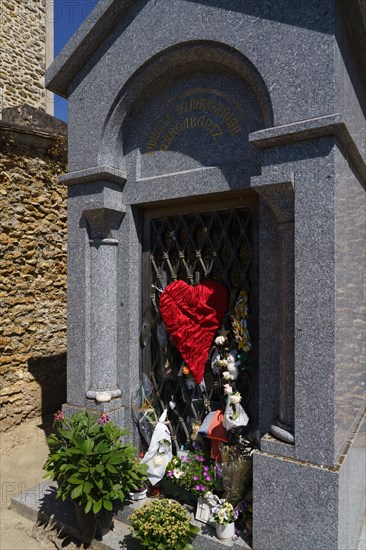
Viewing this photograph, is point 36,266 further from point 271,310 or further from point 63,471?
point 271,310

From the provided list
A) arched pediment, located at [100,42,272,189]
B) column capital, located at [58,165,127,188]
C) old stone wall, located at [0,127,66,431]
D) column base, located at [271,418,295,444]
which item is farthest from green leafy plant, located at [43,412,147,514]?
old stone wall, located at [0,127,66,431]

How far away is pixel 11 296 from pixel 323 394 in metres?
5.46

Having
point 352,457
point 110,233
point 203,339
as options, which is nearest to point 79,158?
point 110,233

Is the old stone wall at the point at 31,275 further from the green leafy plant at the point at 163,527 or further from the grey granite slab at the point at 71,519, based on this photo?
the green leafy plant at the point at 163,527

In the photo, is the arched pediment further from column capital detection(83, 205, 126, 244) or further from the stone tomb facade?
column capital detection(83, 205, 126, 244)

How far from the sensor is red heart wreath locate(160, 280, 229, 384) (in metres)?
4.02

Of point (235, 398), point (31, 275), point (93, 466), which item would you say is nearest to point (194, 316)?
point (235, 398)

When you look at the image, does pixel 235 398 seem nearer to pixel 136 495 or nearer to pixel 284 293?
pixel 284 293

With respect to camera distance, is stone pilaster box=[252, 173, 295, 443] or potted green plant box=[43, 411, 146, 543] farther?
potted green plant box=[43, 411, 146, 543]

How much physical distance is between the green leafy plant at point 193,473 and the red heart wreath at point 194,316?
30.7 inches

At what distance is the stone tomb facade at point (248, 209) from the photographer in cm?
305

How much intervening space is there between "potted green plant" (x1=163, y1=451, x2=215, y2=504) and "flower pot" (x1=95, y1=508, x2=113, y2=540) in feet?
2.17

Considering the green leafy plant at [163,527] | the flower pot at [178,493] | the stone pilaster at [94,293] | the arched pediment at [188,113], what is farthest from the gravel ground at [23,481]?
the arched pediment at [188,113]

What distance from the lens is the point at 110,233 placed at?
4.41m
